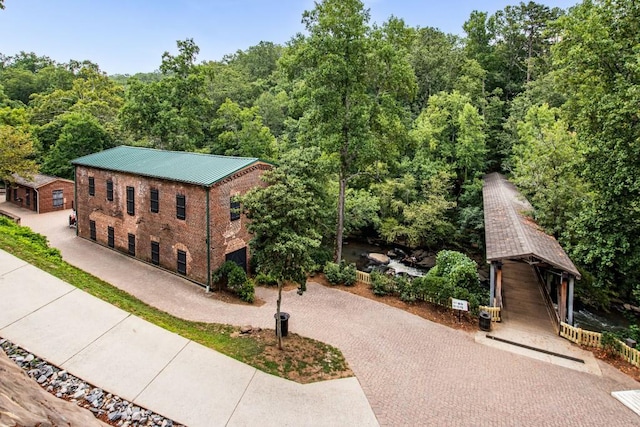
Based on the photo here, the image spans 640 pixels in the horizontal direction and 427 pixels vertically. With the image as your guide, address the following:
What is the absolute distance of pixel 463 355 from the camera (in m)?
12.9

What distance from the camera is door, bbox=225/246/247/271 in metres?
18.3

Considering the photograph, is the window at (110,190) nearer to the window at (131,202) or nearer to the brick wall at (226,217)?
the window at (131,202)

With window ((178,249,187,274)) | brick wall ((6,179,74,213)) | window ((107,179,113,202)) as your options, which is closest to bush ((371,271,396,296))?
window ((178,249,187,274))

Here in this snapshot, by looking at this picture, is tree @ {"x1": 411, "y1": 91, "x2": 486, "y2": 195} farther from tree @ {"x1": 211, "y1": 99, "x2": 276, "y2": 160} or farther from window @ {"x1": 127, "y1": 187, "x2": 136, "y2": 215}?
window @ {"x1": 127, "y1": 187, "x2": 136, "y2": 215}

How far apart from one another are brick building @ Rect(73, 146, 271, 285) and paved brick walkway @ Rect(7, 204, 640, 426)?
1.61 metres

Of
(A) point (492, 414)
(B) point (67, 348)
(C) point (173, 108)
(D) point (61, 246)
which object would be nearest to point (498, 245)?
(A) point (492, 414)

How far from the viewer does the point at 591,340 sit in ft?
45.7

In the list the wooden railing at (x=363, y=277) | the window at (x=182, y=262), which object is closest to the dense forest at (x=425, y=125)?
the wooden railing at (x=363, y=277)

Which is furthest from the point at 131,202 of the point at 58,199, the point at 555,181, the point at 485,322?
the point at 555,181

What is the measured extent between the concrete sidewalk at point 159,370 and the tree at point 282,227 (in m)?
3.02

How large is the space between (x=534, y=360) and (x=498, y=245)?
16.9 ft

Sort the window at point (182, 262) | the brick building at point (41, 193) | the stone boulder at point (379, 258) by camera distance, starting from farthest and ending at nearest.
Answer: the brick building at point (41, 193) → the stone boulder at point (379, 258) → the window at point (182, 262)

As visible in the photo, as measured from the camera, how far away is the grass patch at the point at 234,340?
36.7 ft

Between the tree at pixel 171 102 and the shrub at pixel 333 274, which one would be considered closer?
the shrub at pixel 333 274
